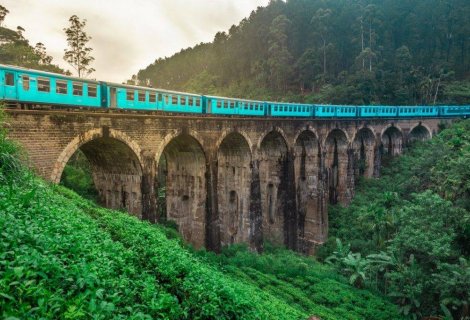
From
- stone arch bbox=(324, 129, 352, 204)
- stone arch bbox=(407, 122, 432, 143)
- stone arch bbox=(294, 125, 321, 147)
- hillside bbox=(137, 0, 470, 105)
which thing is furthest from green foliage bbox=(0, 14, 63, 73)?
stone arch bbox=(407, 122, 432, 143)

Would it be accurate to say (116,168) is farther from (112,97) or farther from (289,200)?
(289,200)

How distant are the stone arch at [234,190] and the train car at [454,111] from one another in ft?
96.7

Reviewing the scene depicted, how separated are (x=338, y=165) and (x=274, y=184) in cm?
920

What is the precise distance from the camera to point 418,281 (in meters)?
14.6

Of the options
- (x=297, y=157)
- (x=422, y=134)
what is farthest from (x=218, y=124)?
(x=422, y=134)

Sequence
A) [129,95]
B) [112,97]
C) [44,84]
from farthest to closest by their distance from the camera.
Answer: [129,95]
[112,97]
[44,84]

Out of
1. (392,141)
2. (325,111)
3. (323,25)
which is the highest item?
(323,25)

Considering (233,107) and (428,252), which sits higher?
(233,107)

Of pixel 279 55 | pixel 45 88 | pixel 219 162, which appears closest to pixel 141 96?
pixel 45 88

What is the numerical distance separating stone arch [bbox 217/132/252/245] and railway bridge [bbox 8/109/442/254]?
7 cm

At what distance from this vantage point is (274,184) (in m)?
25.6

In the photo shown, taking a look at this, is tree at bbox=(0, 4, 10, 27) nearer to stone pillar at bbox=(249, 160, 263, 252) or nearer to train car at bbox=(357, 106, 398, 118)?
stone pillar at bbox=(249, 160, 263, 252)

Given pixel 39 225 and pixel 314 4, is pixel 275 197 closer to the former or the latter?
pixel 39 225

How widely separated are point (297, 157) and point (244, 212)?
28.9ft
